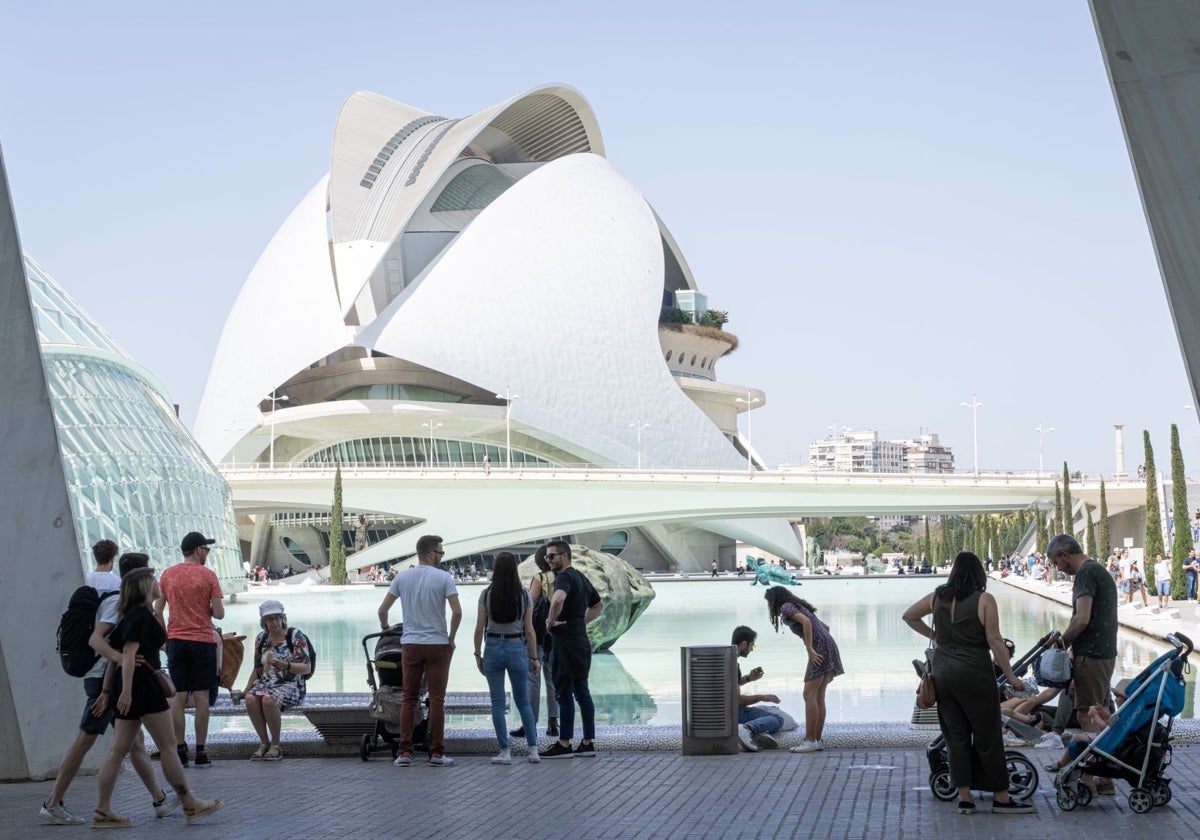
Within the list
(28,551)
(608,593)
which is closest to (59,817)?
(28,551)

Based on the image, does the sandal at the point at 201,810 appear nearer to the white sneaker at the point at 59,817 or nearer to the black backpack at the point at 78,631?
the white sneaker at the point at 59,817

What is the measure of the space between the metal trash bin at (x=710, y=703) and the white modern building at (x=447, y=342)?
4991 cm

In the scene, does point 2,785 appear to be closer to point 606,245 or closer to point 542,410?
point 542,410

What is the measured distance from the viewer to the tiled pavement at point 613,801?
7.07 m

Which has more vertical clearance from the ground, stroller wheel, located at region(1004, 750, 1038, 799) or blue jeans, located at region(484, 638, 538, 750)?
blue jeans, located at region(484, 638, 538, 750)

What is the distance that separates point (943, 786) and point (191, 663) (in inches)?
181

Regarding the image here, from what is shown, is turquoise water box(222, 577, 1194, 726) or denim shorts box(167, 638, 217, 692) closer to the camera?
denim shorts box(167, 638, 217, 692)

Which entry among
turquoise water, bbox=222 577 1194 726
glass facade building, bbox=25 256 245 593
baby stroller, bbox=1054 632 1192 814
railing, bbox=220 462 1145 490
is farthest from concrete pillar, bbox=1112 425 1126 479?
baby stroller, bbox=1054 632 1192 814

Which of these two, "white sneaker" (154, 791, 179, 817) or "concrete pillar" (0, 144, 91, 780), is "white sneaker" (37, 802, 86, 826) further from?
"concrete pillar" (0, 144, 91, 780)

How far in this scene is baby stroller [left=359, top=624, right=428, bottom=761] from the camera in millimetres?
9922

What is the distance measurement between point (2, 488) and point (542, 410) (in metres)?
53.4

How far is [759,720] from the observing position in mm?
10242

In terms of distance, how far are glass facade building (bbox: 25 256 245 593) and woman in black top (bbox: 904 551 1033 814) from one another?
1708 centimetres

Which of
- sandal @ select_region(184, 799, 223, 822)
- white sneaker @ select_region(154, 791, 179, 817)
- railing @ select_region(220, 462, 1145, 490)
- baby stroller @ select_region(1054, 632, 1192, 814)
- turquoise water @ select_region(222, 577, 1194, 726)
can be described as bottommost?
turquoise water @ select_region(222, 577, 1194, 726)
